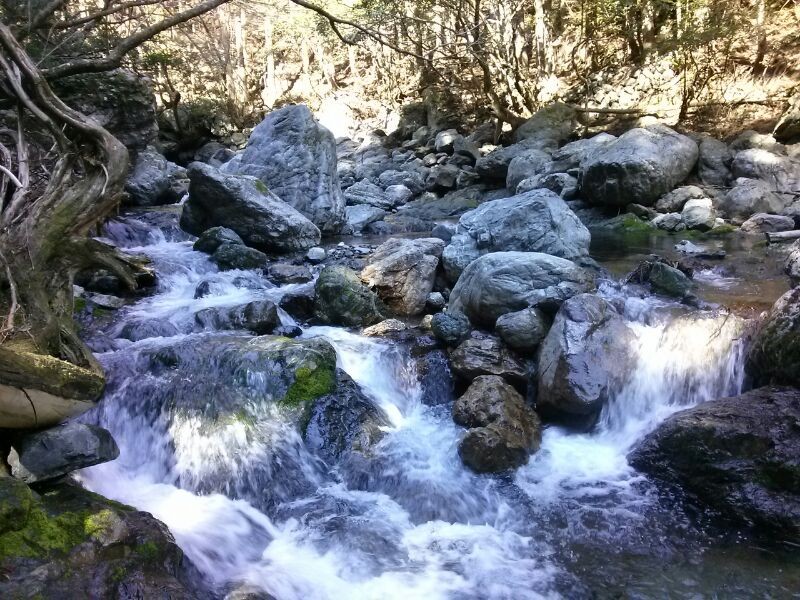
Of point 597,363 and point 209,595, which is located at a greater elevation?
point 597,363

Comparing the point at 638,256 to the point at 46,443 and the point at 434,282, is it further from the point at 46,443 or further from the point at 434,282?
the point at 46,443

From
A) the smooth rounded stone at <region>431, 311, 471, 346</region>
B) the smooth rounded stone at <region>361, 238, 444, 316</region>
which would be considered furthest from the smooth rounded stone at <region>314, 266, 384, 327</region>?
the smooth rounded stone at <region>431, 311, 471, 346</region>

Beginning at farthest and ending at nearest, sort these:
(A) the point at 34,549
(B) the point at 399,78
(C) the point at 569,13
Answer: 1. (B) the point at 399,78
2. (C) the point at 569,13
3. (A) the point at 34,549

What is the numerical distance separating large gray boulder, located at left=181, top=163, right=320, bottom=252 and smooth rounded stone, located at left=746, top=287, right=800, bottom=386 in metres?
7.44

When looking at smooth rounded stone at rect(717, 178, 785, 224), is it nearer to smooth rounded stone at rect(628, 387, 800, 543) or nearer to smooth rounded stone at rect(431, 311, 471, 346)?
smooth rounded stone at rect(431, 311, 471, 346)

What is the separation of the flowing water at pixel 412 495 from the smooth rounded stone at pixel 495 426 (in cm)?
11

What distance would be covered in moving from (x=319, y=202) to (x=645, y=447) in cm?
857

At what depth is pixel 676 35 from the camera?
1598cm

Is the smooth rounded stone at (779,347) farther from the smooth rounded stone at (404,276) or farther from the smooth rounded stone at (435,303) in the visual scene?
the smooth rounded stone at (404,276)

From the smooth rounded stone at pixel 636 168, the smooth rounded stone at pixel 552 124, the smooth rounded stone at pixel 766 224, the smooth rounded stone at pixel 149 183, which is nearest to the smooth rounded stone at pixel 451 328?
the smooth rounded stone at pixel 766 224

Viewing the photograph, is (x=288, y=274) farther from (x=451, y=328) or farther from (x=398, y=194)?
(x=398, y=194)

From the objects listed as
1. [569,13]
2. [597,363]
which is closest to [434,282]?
[597,363]

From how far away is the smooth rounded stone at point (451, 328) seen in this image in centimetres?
624

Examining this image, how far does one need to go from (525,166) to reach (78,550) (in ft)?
47.5
